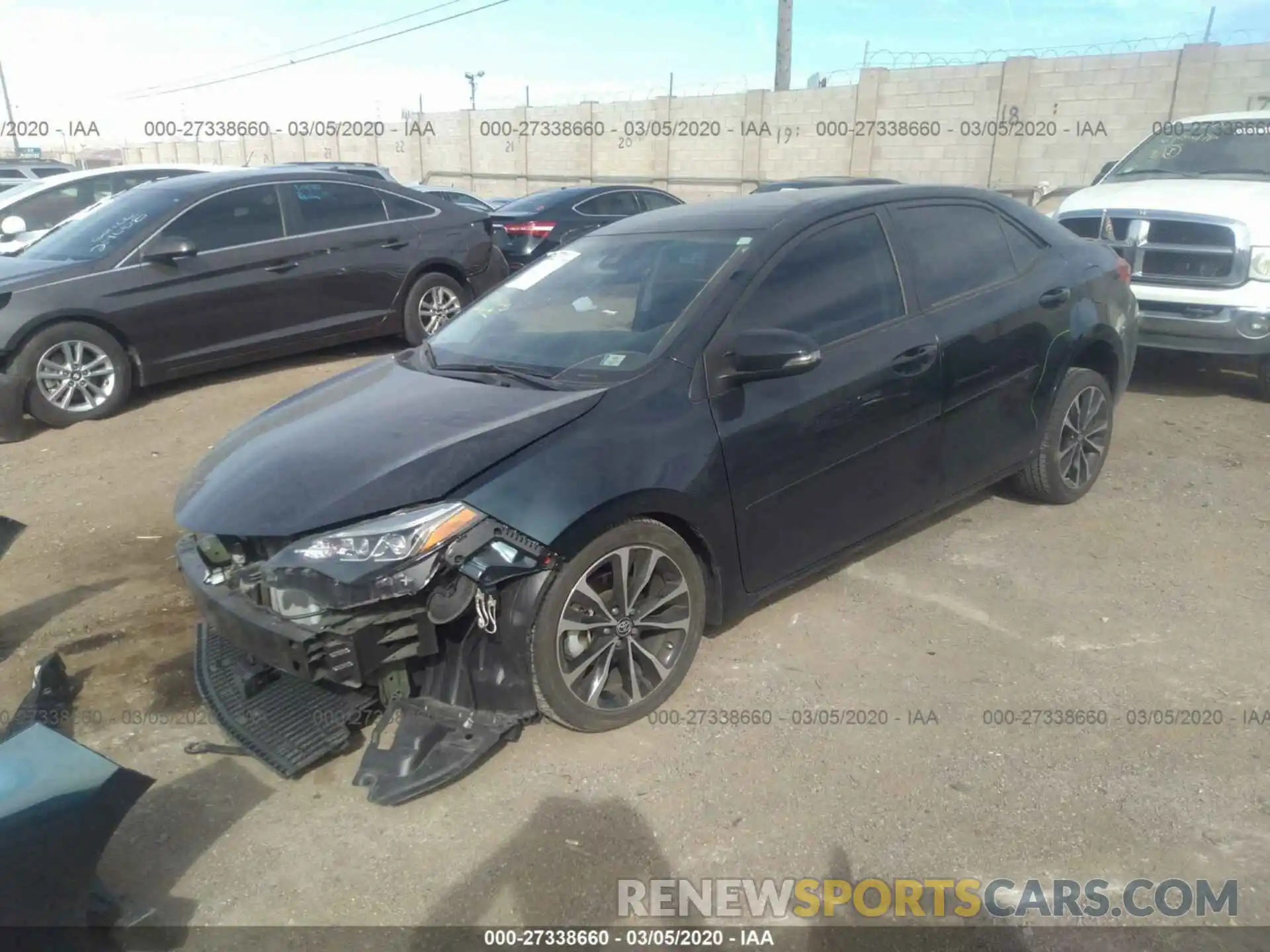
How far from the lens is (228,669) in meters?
3.36

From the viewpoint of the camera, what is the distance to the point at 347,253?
26.1 ft

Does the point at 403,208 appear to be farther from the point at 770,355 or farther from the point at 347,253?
the point at 770,355

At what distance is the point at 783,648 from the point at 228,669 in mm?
2107

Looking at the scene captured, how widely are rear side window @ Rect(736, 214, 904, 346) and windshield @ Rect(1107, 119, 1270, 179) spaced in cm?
543

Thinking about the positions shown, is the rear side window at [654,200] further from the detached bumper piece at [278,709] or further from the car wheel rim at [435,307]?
the detached bumper piece at [278,709]

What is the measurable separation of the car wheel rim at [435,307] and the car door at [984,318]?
5243 millimetres

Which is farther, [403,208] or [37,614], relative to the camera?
[403,208]

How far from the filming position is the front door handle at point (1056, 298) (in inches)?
177

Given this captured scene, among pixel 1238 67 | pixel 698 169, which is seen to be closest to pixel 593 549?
pixel 1238 67

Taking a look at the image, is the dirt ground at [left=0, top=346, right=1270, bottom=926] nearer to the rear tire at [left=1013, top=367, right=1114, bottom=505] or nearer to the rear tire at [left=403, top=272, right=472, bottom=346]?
the rear tire at [left=1013, top=367, right=1114, bottom=505]

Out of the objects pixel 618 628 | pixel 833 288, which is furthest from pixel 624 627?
pixel 833 288

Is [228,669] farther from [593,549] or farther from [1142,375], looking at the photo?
[1142,375]

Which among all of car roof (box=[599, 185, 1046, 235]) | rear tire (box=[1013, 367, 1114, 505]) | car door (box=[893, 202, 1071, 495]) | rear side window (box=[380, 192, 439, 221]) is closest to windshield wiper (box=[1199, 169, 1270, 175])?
rear tire (box=[1013, 367, 1114, 505])

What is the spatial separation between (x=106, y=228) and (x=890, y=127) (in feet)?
58.0
